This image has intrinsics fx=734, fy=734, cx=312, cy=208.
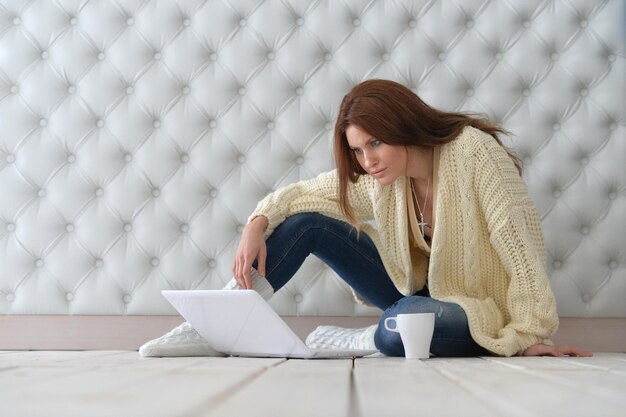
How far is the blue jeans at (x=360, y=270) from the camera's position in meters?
1.19

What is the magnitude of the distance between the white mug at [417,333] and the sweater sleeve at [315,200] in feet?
1.16

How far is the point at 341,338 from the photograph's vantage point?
4.80 feet

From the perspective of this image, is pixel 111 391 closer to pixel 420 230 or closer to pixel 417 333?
pixel 417 333

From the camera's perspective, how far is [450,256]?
131 centimetres

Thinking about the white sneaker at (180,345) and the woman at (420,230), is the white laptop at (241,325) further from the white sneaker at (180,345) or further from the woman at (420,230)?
the woman at (420,230)

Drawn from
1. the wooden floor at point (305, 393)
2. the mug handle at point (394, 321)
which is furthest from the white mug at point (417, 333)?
the wooden floor at point (305, 393)

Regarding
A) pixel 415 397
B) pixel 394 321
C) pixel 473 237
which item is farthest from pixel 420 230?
pixel 415 397

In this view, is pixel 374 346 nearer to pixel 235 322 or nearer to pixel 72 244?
pixel 235 322

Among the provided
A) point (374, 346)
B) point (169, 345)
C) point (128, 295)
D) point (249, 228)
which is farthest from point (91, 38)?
point (374, 346)

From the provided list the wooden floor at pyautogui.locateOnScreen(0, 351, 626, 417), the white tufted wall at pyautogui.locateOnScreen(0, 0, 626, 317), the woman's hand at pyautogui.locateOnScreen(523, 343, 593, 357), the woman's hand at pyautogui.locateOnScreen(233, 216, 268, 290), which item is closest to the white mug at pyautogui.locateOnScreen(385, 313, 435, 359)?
the woman's hand at pyautogui.locateOnScreen(523, 343, 593, 357)

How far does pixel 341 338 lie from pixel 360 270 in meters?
0.14

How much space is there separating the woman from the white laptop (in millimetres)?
127

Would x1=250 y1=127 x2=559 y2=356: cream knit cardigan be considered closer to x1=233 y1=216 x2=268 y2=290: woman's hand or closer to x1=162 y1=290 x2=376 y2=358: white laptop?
x1=233 y1=216 x2=268 y2=290: woman's hand

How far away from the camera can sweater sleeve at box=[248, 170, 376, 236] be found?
1.38 metres
